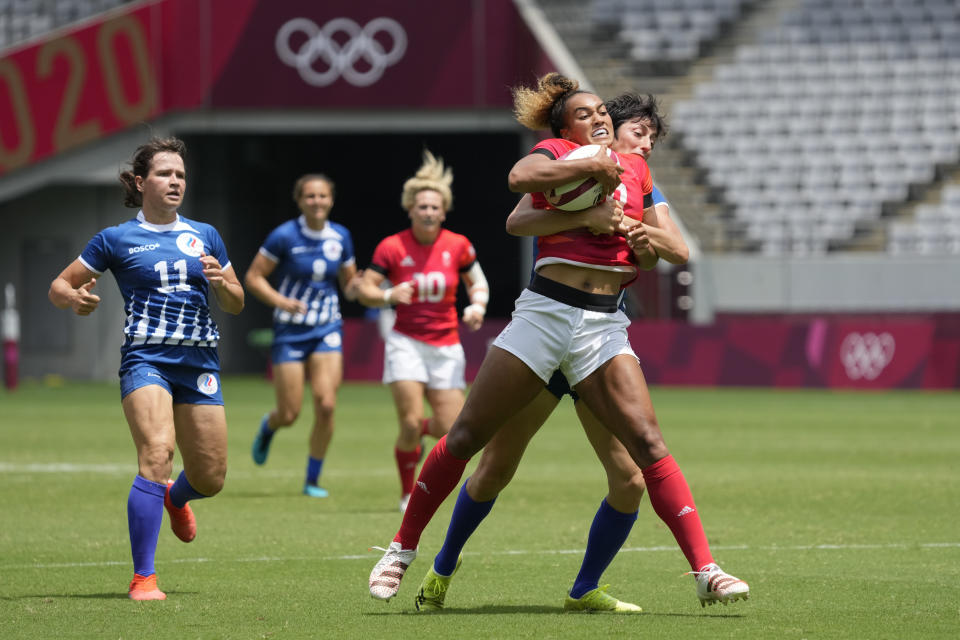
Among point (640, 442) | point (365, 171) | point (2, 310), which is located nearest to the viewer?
point (640, 442)

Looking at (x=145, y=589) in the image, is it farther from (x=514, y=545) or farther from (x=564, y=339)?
(x=514, y=545)

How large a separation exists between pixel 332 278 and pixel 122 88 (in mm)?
19472

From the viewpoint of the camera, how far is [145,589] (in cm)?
688

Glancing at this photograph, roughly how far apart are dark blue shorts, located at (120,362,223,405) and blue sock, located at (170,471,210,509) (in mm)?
441

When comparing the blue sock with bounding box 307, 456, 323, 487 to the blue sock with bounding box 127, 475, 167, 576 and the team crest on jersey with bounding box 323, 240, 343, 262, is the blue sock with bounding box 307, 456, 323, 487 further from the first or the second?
the blue sock with bounding box 127, 475, 167, 576

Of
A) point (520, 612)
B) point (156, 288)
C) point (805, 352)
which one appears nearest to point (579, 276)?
point (520, 612)

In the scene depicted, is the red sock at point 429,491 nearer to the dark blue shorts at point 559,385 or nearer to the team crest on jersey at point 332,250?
the dark blue shorts at point 559,385

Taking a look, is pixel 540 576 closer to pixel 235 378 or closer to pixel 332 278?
pixel 332 278

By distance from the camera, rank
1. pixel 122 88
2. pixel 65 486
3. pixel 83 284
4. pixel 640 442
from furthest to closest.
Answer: pixel 122 88 < pixel 65 486 < pixel 83 284 < pixel 640 442

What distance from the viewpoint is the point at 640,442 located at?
621cm

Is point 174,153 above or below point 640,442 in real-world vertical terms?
above

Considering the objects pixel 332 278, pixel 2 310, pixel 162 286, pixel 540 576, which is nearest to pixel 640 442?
pixel 540 576

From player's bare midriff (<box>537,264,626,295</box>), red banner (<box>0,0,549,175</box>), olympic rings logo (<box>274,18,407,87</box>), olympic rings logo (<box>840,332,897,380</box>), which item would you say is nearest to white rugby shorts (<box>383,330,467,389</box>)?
player's bare midriff (<box>537,264,626,295</box>)

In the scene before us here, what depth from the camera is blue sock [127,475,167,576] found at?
6.95 meters
